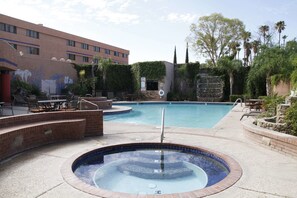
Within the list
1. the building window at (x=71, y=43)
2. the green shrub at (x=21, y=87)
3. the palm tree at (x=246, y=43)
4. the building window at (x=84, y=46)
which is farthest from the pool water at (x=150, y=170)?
the building window at (x=84, y=46)

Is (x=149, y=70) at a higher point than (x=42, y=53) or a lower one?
lower

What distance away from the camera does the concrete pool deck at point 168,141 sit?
3486 mm

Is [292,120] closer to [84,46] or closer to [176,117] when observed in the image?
[176,117]

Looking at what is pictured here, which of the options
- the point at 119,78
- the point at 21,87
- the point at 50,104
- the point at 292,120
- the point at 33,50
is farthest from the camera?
the point at 33,50

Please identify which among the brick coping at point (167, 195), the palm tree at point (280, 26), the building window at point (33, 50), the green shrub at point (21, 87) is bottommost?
the brick coping at point (167, 195)

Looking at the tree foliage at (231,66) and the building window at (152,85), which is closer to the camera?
the tree foliage at (231,66)

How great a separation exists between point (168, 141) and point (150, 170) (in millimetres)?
1647

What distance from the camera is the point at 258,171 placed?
438 cm

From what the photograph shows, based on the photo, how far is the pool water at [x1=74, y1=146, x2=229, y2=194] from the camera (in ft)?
14.3

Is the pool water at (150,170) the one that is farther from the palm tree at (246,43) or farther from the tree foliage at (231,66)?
the palm tree at (246,43)

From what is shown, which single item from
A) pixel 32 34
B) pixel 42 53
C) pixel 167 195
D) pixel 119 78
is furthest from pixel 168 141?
pixel 42 53

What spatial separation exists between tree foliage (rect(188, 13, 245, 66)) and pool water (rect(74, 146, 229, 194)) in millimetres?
32341

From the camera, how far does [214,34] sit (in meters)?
36.5

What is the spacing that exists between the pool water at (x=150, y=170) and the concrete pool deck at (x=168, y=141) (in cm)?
41
